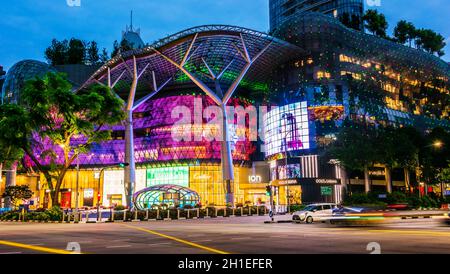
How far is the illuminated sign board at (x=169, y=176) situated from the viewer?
280ft

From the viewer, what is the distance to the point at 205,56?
74750 mm

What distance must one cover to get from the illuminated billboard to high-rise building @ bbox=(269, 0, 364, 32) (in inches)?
2158

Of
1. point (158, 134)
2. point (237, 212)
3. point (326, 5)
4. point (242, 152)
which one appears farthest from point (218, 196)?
point (326, 5)

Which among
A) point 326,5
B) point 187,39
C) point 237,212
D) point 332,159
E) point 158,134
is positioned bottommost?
point 237,212

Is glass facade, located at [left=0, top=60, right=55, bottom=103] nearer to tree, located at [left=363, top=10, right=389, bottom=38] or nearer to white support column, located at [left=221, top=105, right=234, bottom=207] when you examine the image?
white support column, located at [left=221, top=105, right=234, bottom=207]

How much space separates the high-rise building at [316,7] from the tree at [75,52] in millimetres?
58159

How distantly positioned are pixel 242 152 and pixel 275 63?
2046 cm

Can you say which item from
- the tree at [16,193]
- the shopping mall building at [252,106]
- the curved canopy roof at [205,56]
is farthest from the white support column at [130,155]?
the tree at [16,193]

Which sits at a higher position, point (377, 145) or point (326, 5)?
point (326, 5)

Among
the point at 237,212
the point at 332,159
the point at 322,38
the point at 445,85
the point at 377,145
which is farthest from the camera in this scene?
the point at 445,85

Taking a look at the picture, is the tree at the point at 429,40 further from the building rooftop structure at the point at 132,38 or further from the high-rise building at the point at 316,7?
the building rooftop structure at the point at 132,38

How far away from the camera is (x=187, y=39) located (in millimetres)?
62656

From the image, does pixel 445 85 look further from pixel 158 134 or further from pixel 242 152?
pixel 158 134

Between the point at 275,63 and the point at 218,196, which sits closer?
the point at 275,63
